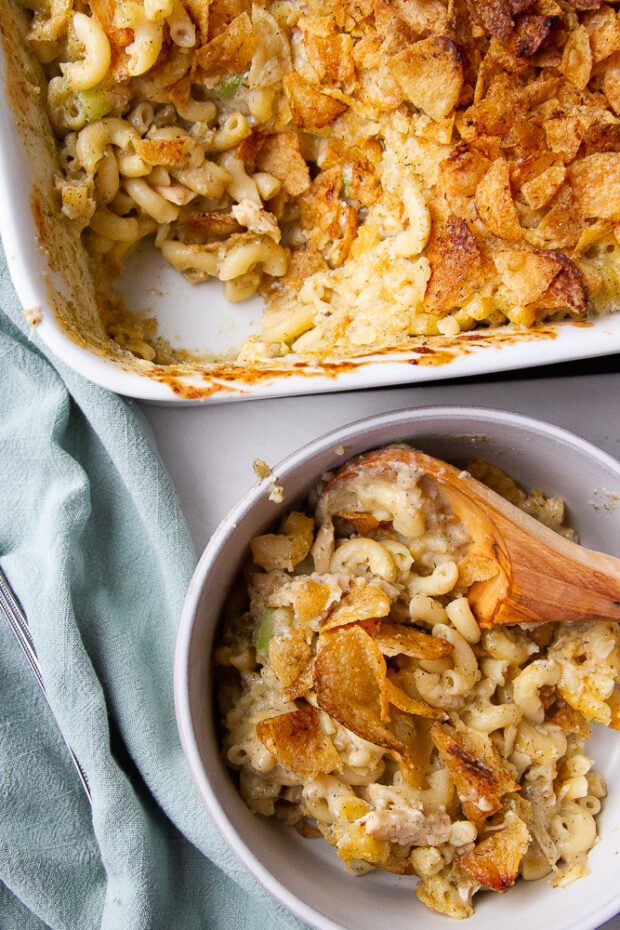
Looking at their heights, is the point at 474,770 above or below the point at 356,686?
below

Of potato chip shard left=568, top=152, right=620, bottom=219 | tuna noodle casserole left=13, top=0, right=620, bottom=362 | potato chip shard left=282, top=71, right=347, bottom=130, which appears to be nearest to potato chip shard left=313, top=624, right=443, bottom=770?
tuna noodle casserole left=13, top=0, right=620, bottom=362

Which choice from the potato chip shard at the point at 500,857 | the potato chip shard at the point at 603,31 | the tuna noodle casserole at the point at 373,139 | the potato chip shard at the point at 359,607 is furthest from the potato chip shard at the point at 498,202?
the potato chip shard at the point at 500,857

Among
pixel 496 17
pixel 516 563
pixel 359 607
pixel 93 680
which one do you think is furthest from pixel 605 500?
pixel 93 680

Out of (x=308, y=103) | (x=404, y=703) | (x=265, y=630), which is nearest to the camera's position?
(x=404, y=703)

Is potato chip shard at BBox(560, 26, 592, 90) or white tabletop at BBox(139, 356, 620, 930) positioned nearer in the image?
potato chip shard at BBox(560, 26, 592, 90)

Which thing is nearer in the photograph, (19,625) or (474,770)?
(474,770)

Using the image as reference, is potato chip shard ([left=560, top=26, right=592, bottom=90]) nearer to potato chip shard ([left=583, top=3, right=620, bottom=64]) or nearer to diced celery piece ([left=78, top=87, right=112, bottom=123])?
potato chip shard ([left=583, top=3, right=620, bottom=64])

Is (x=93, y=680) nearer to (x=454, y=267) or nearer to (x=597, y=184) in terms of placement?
(x=454, y=267)
